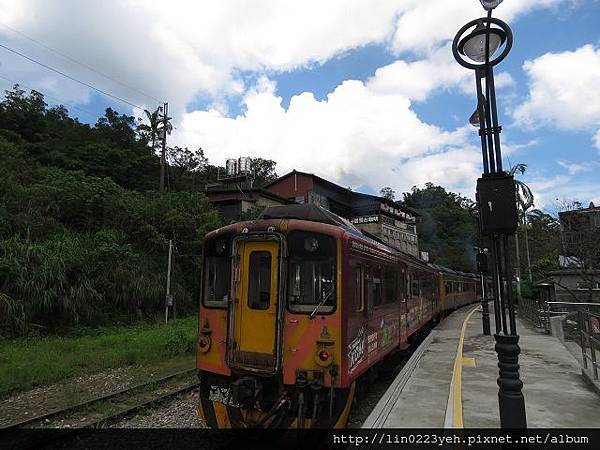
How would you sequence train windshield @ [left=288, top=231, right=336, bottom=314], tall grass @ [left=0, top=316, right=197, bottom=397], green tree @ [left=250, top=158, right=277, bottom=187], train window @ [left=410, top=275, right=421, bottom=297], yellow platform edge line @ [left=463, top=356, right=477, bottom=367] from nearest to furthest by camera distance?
1. train windshield @ [left=288, top=231, right=336, bottom=314]
2. tall grass @ [left=0, top=316, right=197, bottom=397]
3. yellow platform edge line @ [left=463, top=356, right=477, bottom=367]
4. train window @ [left=410, top=275, right=421, bottom=297]
5. green tree @ [left=250, top=158, right=277, bottom=187]

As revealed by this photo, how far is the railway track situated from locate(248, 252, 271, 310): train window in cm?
315

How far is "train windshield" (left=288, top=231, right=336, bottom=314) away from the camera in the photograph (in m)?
5.41

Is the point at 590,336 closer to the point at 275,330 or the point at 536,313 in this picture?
the point at 275,330

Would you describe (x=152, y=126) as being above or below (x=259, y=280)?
above

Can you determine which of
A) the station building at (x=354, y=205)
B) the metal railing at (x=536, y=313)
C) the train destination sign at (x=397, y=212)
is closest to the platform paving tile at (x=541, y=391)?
the metal railing at (x=536, y=313)

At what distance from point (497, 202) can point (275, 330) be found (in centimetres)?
295

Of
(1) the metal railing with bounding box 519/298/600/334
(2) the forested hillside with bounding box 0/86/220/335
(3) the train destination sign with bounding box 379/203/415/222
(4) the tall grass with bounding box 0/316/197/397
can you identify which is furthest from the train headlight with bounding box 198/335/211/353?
(3) the train destination sign with bounding box 379/203/415/222

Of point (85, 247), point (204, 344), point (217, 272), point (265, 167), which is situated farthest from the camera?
point (265, 167)

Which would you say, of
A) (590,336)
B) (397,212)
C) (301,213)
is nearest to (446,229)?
(397,212)

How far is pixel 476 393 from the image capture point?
6938mm

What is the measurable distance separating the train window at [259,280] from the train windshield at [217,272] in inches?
14.1

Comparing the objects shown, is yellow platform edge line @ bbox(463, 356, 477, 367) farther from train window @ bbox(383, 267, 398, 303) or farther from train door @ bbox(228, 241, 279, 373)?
train door @ bbox(228, 241, 279, 373)

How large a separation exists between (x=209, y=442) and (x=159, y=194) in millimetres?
19242

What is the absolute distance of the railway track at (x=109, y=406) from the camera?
6.45m
